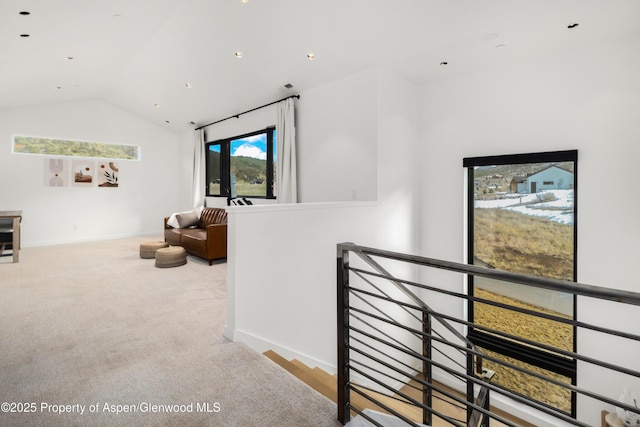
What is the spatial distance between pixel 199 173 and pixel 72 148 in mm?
2899

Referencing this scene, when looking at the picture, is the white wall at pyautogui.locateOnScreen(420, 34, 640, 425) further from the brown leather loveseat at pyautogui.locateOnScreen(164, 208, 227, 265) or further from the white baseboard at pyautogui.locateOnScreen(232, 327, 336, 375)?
the brown leather loveseat at pyautogui.locateOnScreen(164, 208, 227, 265)

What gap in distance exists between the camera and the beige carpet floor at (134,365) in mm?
1755

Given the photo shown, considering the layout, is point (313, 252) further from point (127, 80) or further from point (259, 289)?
point (127, 80)

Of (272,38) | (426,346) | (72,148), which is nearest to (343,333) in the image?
(426,346)

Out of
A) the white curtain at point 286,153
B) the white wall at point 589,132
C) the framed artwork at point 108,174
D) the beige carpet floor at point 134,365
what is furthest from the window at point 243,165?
the white wall at point 589,132

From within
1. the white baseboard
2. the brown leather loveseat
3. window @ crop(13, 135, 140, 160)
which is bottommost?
the white baseboard

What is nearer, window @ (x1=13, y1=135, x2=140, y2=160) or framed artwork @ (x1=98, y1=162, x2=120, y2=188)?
window @ (x1=13, y1=135, x2=140, y2=160)

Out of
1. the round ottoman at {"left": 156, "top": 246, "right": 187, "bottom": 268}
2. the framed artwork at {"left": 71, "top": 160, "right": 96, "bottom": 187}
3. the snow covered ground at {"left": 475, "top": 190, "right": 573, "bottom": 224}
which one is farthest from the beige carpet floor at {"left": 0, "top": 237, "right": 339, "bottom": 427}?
the framed artwork at {"left": 71, "top": 160, "right": 96, "bottom": 187}

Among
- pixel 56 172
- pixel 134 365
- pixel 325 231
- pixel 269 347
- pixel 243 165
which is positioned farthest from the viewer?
pixel 56 172

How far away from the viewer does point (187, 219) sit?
275 inches

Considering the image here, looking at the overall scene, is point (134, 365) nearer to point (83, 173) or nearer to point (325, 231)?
point (325, 231)

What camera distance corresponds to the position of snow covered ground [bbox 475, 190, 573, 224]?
365 centimetres

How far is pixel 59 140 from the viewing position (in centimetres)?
730

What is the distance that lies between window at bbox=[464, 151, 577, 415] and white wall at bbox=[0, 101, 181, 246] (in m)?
7.85
